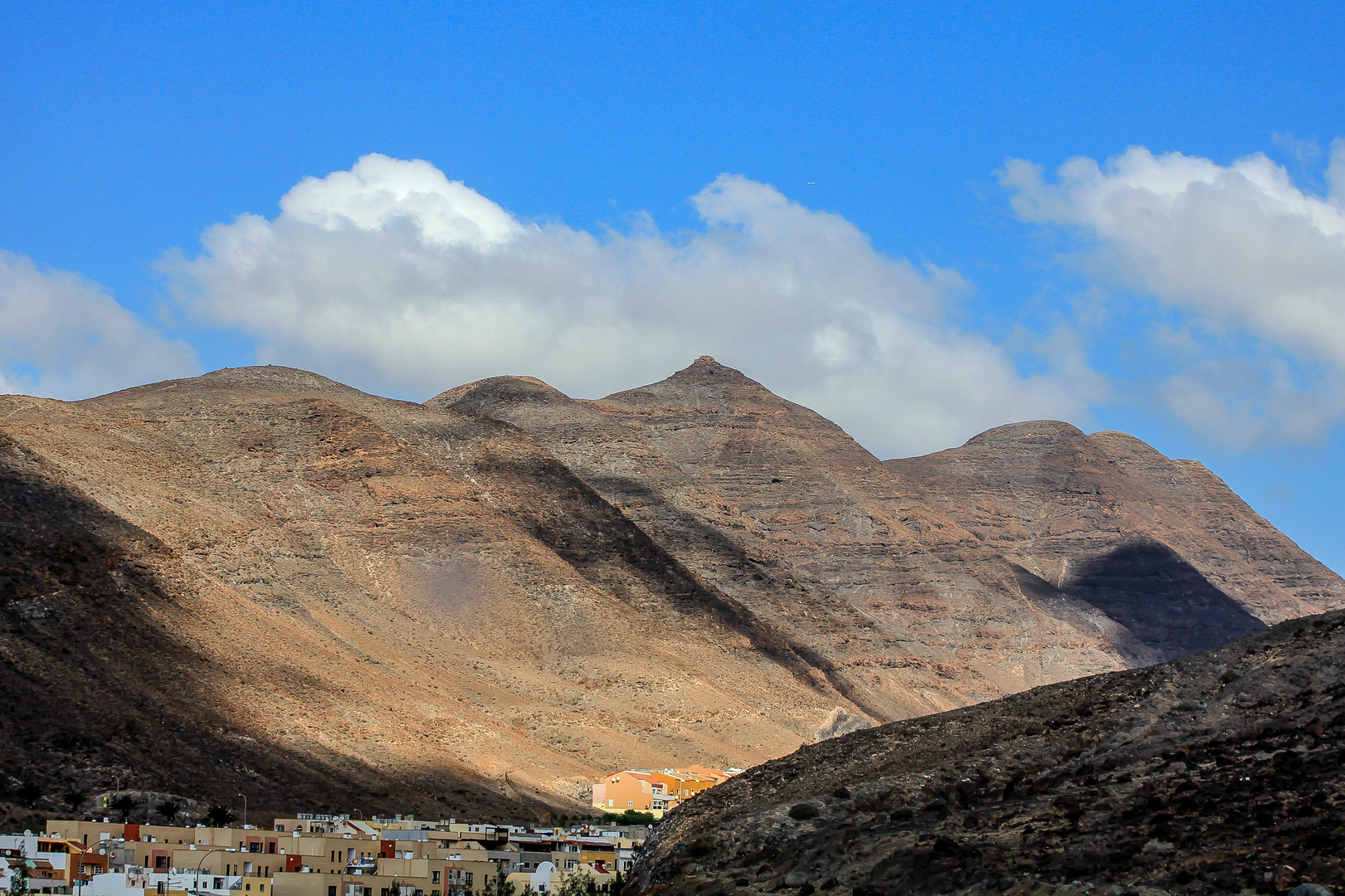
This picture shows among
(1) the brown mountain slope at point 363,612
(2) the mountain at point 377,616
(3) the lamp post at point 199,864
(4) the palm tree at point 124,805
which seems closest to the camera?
(3) the lamp post at point 199,864

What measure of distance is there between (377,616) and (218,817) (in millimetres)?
47844

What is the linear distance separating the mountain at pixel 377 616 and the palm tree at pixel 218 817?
389 centimetres

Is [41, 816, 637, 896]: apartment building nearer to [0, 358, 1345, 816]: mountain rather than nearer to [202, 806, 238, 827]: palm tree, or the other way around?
[202, 806, 238, 827]: palm tree

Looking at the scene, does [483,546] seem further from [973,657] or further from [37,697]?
[973,657]

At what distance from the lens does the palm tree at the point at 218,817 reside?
6358 centimetres

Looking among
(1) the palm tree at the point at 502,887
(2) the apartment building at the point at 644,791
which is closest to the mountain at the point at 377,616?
(2) the apartment building at the point at 644,791

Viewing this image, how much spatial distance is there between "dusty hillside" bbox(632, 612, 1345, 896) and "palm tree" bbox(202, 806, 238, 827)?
32575 millimetres

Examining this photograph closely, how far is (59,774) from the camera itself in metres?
68.9

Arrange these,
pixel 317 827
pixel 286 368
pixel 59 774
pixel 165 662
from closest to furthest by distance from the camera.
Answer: pixel 317 827
pixel 59 774
pixel 165 662
pixel 286 368

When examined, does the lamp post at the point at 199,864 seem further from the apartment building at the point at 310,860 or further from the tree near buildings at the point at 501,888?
the tree near buildings at the point at 501,888

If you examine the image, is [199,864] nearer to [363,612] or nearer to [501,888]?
[501,888]

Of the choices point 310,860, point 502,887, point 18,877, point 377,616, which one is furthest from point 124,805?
point 377,616

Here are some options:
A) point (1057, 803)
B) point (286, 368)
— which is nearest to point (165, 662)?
point (1057, 803)

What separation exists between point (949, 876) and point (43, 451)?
9085cm
